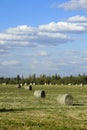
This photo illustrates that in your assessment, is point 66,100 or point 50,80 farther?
point 50,80

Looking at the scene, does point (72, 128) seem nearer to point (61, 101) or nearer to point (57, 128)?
point (57, 128)

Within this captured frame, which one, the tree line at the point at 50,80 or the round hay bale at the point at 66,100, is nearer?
the round hay bale at the point at 66,100

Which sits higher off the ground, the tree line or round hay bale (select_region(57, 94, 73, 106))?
the tree line

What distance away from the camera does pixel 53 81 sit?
17450 centimetres

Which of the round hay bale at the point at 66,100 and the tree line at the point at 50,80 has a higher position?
the tree line at the point at 50,80

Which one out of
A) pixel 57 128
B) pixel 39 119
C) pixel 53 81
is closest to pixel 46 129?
pixel 57 128

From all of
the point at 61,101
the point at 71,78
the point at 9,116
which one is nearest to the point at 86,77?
the point at 71,78

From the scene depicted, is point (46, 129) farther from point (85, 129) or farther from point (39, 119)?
point (39, 119)

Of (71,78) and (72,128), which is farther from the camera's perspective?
(71,78)

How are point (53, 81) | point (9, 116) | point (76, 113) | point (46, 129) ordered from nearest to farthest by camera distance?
point (46, 129), point (9, 116), point (76, 113), point (53, 81)

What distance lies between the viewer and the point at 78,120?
23547mm

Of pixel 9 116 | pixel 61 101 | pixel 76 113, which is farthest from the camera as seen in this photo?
pixel 61 101

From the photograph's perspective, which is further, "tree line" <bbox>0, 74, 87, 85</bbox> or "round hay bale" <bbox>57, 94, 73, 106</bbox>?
"tree line" <bbox>0, 74, 87, 85</bbox>

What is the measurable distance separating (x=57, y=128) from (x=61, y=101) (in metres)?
16.2
